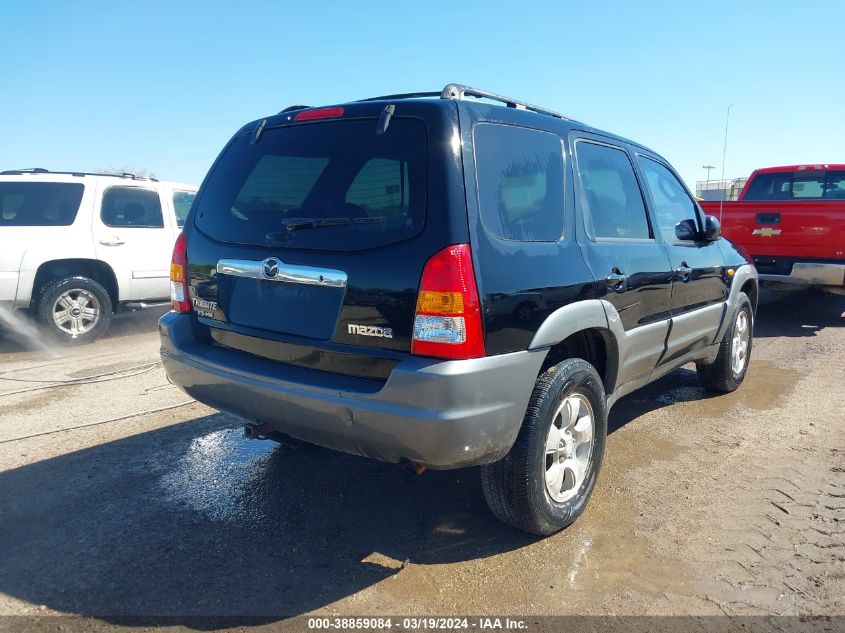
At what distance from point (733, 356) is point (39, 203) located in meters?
7.19

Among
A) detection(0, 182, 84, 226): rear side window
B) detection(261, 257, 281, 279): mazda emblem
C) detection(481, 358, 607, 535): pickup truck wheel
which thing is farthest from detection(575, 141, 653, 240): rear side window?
detection(0, 182, 84, 226): rear side window

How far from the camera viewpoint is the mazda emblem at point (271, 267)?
270cm

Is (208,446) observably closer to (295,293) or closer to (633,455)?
(295,293)

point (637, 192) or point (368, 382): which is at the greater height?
point (637, 192)

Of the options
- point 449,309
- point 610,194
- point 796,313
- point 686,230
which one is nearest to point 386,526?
point 449,309

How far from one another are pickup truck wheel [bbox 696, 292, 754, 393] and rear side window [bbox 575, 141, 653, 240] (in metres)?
1.68

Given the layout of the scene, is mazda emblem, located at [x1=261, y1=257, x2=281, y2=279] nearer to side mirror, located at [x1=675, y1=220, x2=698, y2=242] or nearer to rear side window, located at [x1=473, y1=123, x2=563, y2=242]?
rear side window, located at [x1=473, y1=123, x2=563, y2=242]

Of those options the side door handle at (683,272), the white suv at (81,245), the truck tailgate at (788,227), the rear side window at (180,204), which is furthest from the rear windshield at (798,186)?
the white suv at (81,245)

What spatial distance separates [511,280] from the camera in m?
2.54

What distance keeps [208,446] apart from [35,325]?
4.25 meters

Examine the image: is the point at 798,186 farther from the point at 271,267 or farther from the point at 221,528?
the point at 221,528

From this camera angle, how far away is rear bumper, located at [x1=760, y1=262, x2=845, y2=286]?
24.4 ft

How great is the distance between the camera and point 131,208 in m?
7.78

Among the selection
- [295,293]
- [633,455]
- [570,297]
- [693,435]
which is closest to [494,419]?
[570,297]
